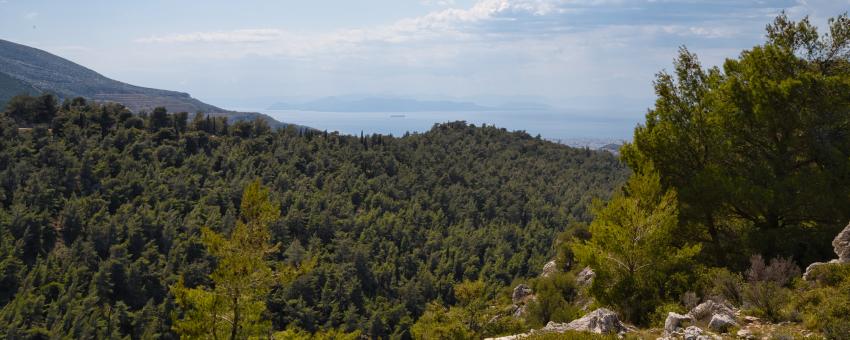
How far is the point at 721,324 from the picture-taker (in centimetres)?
942

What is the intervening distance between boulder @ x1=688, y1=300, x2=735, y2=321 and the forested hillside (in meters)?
23.9

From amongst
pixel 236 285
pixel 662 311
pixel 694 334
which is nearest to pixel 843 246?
pixel 662 311

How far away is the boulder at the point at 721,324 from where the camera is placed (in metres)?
9.41

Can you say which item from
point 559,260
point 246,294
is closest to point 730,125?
point 246,294

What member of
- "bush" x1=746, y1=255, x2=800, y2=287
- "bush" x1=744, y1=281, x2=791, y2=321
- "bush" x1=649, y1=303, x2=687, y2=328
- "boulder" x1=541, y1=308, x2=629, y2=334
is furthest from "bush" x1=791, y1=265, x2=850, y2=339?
"boulder" x1=541, y1=308, x2=629, y2=334

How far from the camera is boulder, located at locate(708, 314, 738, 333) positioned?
30.9 feet

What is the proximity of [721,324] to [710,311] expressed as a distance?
1006 mm

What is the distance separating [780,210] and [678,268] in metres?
3.52

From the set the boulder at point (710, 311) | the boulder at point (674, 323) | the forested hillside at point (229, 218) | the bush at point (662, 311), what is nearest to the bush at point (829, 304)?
the boulder at point (710, 311)

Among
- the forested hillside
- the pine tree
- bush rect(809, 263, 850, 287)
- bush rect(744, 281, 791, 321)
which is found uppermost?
bush rect(809, 263, 850, 287)

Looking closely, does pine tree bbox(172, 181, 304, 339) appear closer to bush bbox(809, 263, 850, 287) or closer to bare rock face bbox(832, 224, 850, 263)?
bush bbox(809, 263, 850, 287)

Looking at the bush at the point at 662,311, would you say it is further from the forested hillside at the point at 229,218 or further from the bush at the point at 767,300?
the forested hillside at the point at 229,218

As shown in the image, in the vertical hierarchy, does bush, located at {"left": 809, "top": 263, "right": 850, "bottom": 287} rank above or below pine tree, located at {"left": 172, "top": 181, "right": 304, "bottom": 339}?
above

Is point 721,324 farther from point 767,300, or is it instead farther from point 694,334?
point 767,300
